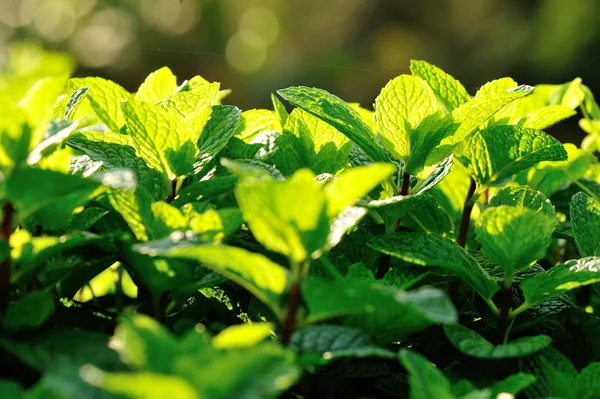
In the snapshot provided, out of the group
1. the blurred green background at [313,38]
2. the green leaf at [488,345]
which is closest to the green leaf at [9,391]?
the green leaf at [488,345]

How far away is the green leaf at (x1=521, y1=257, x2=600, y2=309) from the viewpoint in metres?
0.60

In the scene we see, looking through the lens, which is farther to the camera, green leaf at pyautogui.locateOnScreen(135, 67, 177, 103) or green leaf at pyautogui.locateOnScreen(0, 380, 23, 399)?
green leaf at pyautogui.locateOnScreen(135, 67, 177, 103)

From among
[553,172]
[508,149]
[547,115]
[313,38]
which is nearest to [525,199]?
[508,149]

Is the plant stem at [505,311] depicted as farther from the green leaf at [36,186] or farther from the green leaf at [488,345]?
the green leaf at [36,186]

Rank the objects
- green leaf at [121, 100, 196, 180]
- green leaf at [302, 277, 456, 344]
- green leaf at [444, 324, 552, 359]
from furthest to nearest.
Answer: green leaf at [121, 100, 196, 180] → green leaf at [444, 324, 552, 359] → green leaf at [302, 277, 456, 344]

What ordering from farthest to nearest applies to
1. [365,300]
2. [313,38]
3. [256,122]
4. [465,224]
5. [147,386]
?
[313,38], [256,122], [465,224], [365,300], [147,386]

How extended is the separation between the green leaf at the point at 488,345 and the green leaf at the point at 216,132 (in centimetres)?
28

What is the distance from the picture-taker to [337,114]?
699 mm

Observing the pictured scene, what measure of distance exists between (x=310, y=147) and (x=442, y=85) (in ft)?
0.58

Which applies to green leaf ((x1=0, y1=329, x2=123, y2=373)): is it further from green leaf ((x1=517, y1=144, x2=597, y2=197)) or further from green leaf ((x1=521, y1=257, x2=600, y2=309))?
green leaf ((x1=517, y1=144, x2=597, y2=197))

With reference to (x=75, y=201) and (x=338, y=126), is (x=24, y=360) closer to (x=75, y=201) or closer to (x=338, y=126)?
(x=75, y=201)

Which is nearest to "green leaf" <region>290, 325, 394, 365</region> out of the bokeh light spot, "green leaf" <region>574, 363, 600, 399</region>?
"green leaf" <region>574, 363, 600, 399</region>

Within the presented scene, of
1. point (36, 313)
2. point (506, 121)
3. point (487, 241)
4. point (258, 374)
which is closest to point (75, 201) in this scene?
point (36, 313)

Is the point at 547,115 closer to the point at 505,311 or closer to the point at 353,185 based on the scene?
the point at 505,311
